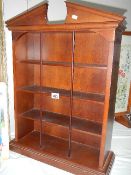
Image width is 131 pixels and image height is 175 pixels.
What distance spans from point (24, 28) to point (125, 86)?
1998 millimetres

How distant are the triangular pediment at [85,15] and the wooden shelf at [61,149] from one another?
4.88ft

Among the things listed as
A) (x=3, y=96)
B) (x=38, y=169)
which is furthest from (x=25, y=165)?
(x=3, y=96)

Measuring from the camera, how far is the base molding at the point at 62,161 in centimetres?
192

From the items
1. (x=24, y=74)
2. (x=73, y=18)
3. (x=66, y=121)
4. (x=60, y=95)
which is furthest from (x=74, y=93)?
(x=73, y=18)

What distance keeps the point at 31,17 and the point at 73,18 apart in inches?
19.6

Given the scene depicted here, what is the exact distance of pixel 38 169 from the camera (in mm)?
2043

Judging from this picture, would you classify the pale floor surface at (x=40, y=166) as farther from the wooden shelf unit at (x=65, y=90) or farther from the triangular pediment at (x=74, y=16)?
the triangular pediment at (x=74, y=16)

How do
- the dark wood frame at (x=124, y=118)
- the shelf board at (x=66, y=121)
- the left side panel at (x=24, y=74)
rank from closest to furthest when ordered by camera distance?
the shelf board at (x=66, y=121)
the left side panel at (x=24, y=74)
the dark wood frame at (x=124, y=118)

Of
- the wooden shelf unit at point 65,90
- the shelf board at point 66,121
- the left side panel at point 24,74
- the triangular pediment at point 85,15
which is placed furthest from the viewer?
the left side panel at point 24,74

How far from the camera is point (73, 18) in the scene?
5.87ft

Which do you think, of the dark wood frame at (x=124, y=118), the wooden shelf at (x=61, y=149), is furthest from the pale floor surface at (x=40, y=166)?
the dark wood frame at (x=124, y=118)

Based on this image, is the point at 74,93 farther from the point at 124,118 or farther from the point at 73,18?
the point at 124,118

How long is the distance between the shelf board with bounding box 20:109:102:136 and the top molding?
1077 mm

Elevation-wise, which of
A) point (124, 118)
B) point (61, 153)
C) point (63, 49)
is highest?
point (63, 49)
